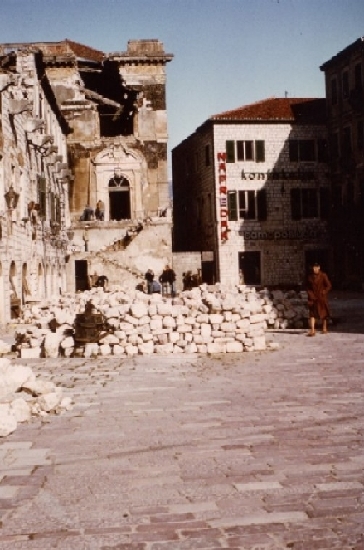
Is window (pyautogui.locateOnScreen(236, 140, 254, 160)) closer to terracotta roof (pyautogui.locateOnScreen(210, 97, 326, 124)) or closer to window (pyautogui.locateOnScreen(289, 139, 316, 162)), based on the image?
terracotta roof (pyautogui.locateOnScreen(210, 97, 326, 124))

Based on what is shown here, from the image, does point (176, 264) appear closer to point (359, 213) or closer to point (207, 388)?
point (359, 213)

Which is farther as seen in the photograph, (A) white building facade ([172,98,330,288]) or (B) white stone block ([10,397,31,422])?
(A) white building facade ([172,98,330,288])

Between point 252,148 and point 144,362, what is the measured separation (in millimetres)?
28657

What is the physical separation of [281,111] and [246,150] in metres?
3.67

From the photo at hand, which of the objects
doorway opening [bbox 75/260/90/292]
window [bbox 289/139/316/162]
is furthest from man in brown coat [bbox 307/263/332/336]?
window [bbox 289/139/316/162]

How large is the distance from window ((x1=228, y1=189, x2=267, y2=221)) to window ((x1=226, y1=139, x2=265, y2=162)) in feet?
6.64

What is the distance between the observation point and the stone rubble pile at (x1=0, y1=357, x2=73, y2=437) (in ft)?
24.0

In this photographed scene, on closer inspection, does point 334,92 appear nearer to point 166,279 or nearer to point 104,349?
point 166,279

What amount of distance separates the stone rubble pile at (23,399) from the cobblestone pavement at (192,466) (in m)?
0.22

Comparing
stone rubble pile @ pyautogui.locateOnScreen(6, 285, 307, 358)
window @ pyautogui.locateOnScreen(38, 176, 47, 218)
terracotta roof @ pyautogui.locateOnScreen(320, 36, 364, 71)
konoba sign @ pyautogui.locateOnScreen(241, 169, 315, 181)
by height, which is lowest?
stone rubble pile @ pyautogui.locateOnScreen(6, 285, 307, 358)

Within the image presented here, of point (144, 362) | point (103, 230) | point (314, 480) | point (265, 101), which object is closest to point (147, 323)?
point (144, 362)

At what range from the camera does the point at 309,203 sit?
40094 millimetres

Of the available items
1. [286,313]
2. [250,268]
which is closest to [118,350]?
[286,313]

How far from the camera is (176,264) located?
37.2m
